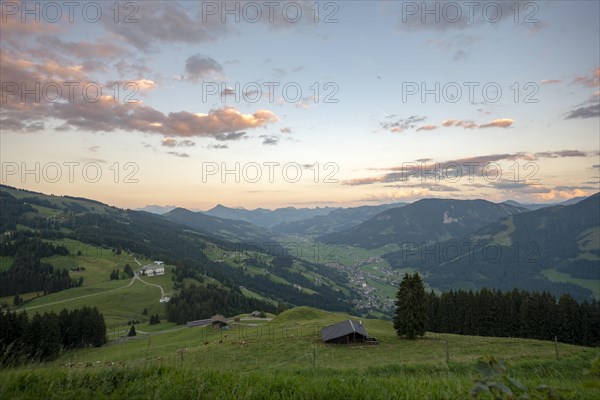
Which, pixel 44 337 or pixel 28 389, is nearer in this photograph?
pixel 28 389

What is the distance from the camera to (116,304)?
157 meters

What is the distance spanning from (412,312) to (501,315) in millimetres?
37049

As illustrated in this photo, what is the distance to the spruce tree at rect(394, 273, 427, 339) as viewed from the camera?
53.0 metres

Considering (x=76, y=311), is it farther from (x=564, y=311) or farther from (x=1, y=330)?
(x=564, y=311)

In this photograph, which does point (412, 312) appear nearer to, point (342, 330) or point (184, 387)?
point (342, 330)

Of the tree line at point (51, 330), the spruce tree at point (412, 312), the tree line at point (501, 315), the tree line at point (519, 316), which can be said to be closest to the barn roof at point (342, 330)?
the spruce tree at point (412, 312)

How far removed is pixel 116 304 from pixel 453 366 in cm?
17209

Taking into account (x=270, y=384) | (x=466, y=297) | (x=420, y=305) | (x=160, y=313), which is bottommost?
(x=160, y=313)

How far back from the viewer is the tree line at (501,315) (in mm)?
54250

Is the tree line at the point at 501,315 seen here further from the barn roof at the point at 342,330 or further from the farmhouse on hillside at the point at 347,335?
the barn roof at the point at 342,330

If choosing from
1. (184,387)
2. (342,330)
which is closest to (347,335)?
(342,330)

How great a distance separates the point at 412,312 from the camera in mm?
52938

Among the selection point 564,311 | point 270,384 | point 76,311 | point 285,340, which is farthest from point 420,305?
point 76,311

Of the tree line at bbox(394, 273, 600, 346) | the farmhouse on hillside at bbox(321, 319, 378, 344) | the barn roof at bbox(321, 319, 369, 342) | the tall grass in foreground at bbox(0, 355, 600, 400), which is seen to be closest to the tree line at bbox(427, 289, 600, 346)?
the tree line at bbox(394, 273, 600, 346)
